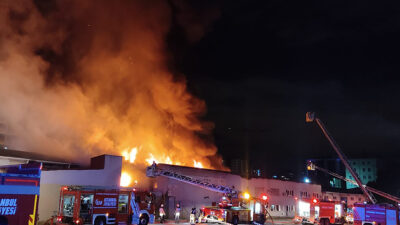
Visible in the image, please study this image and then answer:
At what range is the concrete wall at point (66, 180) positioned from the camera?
76.9 ft

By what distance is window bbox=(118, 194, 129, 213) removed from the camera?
21266 mm

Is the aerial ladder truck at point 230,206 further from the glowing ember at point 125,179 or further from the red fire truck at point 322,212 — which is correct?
the red fire truck at point 322,212

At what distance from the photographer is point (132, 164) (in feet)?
99.5

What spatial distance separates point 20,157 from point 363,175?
120 metres

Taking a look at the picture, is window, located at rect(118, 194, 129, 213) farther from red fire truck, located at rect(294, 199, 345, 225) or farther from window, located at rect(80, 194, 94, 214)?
red fire truck, located at rect(294, 199, 345, 225)

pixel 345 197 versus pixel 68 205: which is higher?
pixel 68 205

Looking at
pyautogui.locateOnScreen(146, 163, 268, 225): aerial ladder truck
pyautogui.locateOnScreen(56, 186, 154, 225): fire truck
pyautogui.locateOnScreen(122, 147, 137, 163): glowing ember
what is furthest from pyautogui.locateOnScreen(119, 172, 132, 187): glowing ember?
pyautogui.locateOnScreen(56, 186, 154, 225): fire truck

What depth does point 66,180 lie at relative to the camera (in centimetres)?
2606

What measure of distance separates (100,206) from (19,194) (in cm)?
903

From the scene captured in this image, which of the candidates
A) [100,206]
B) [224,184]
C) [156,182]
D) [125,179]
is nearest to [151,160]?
[156,182]

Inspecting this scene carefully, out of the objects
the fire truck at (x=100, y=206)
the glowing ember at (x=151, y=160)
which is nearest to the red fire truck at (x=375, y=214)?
the fire truck at (x=100, y=206)

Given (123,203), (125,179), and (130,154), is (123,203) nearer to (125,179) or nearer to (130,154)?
(125,179)

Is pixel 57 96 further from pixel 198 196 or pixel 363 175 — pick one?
pixel 363 175

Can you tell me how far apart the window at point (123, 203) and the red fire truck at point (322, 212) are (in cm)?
1432
